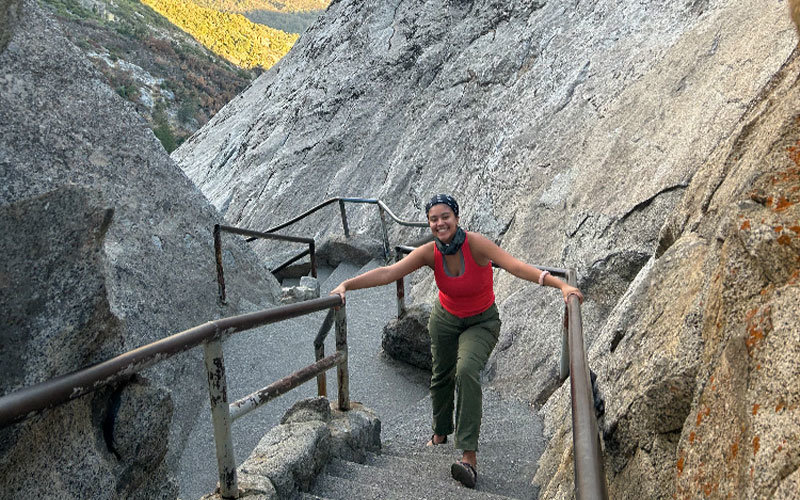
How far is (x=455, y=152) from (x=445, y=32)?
4905 millimetres

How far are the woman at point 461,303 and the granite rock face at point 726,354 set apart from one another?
0.66 meters

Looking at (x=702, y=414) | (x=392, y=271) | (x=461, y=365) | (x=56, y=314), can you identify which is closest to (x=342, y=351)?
(x=392, y=271)

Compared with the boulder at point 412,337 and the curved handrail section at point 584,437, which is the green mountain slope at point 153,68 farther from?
the curved handrail section at point 584,437

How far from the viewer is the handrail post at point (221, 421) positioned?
259 centimetres

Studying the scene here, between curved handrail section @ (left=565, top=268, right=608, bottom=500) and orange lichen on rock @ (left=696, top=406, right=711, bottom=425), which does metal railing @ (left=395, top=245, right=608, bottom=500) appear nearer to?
curved handrail section @ (left=565, top=268, right=608, bottom=500)

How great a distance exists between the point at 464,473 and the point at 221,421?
4.94 feet

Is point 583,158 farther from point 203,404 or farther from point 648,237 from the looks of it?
point 203,404

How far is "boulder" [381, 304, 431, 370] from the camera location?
6.42 metres

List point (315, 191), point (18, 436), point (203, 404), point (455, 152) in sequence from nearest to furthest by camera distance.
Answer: point (18, 436) → point (203, 404) → point (455, 152) → point (315, 191)

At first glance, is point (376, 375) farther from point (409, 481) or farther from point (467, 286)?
point (409, 481)

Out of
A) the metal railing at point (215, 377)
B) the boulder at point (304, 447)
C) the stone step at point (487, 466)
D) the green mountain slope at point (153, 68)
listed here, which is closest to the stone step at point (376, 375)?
the stone step at point (487, 466)

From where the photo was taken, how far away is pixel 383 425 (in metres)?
5.43

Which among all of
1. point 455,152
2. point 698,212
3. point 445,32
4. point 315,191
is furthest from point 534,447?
point 445,32

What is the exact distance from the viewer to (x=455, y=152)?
A: 40.3 feet
